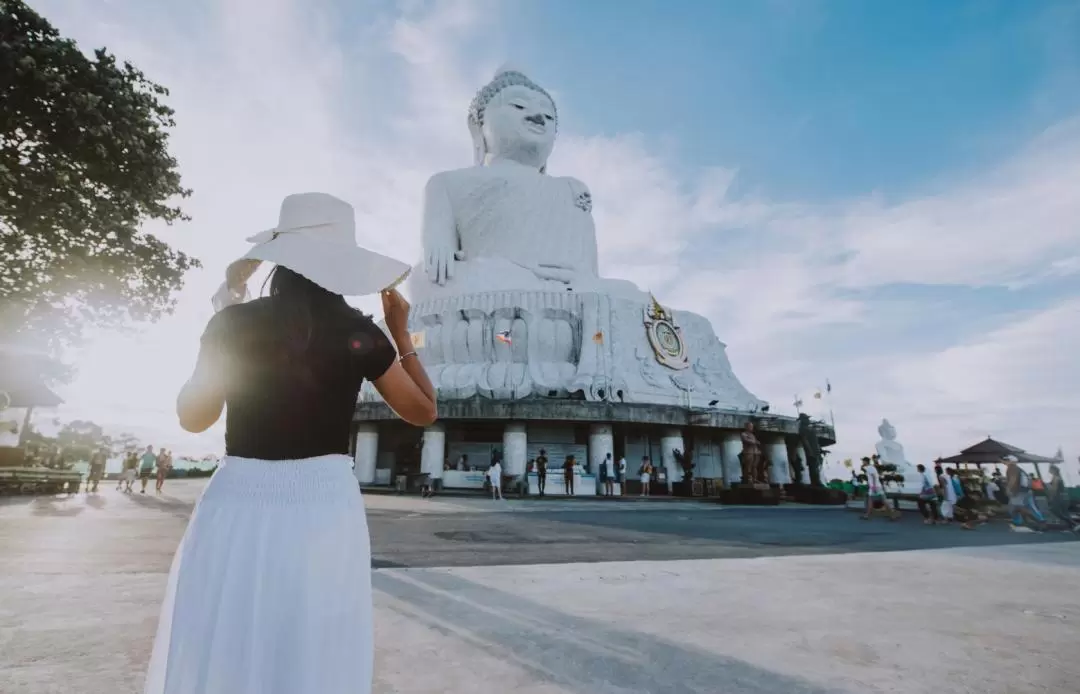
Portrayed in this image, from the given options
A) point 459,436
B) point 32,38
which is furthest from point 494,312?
→ point 32,38

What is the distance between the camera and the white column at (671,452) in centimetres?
1839

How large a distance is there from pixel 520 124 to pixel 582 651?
80.8 ft

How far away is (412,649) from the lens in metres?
2.17

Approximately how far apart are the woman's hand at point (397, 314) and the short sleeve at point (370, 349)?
0.10m

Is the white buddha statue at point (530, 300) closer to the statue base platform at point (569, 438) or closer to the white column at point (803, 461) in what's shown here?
the statue base platform at point (569, 438)

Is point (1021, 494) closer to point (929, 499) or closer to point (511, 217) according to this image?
point (929, 499)

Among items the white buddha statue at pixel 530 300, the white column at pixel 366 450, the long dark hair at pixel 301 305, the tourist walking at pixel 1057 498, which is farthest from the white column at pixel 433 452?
the long dark hair at pixel 301 305

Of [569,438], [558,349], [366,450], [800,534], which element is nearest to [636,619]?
[800,534]

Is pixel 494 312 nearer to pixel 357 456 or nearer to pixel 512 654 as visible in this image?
pixel 357 456

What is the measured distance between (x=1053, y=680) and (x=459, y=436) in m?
18.5

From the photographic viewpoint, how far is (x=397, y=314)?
160 cm

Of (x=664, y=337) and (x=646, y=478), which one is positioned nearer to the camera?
(x=646, y=478)

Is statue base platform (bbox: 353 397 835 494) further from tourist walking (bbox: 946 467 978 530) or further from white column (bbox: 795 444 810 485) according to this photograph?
tourist walking (bbox: 946 467 978 530)

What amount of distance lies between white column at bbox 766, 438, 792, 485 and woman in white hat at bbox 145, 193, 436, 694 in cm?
2142
